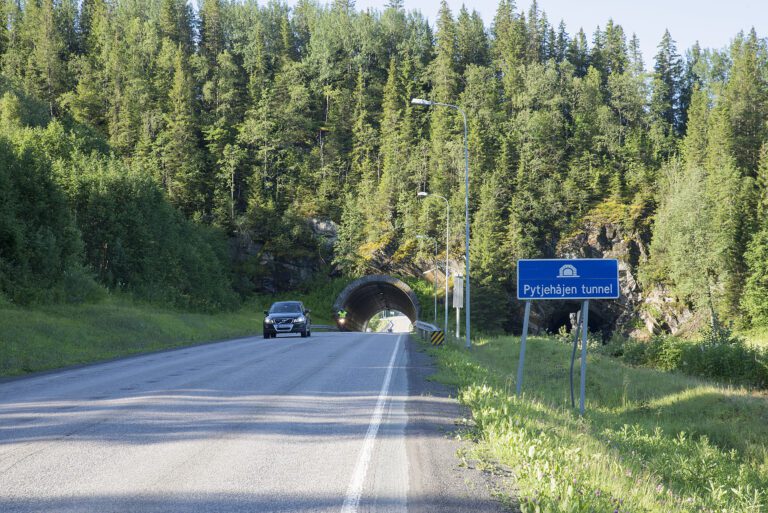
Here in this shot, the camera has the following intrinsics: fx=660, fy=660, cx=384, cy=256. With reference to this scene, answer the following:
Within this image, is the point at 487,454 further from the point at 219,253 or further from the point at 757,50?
the point at 757,50

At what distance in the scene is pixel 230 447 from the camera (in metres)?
6.99

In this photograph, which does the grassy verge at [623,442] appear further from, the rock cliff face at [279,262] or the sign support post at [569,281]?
the rock cliff face at [279,262]

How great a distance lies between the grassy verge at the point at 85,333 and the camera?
18312 mm

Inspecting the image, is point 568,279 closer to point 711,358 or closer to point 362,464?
point 362,464

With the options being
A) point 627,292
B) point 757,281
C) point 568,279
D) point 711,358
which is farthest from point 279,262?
point 568,279

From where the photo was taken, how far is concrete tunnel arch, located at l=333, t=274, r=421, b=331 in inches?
2498

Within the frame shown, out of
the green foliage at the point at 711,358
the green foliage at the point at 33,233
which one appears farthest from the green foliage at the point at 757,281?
the green foliage at the point at 33,233

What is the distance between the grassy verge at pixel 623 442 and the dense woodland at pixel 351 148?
22777 mm

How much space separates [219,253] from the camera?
235 feet

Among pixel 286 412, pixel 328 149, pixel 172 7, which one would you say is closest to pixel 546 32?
pixel 328 149

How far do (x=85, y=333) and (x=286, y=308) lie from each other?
11651mm

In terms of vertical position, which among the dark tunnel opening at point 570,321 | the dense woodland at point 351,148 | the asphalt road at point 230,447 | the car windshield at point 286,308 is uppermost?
the dense woodland at point 351,148

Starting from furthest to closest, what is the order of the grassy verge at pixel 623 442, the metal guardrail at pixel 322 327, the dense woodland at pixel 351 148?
the metal guardrail at pixel 322 327
the dense woodland at pixel 351 148
the grassy verge at pixel 623 442

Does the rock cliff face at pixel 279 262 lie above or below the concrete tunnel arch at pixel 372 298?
above
